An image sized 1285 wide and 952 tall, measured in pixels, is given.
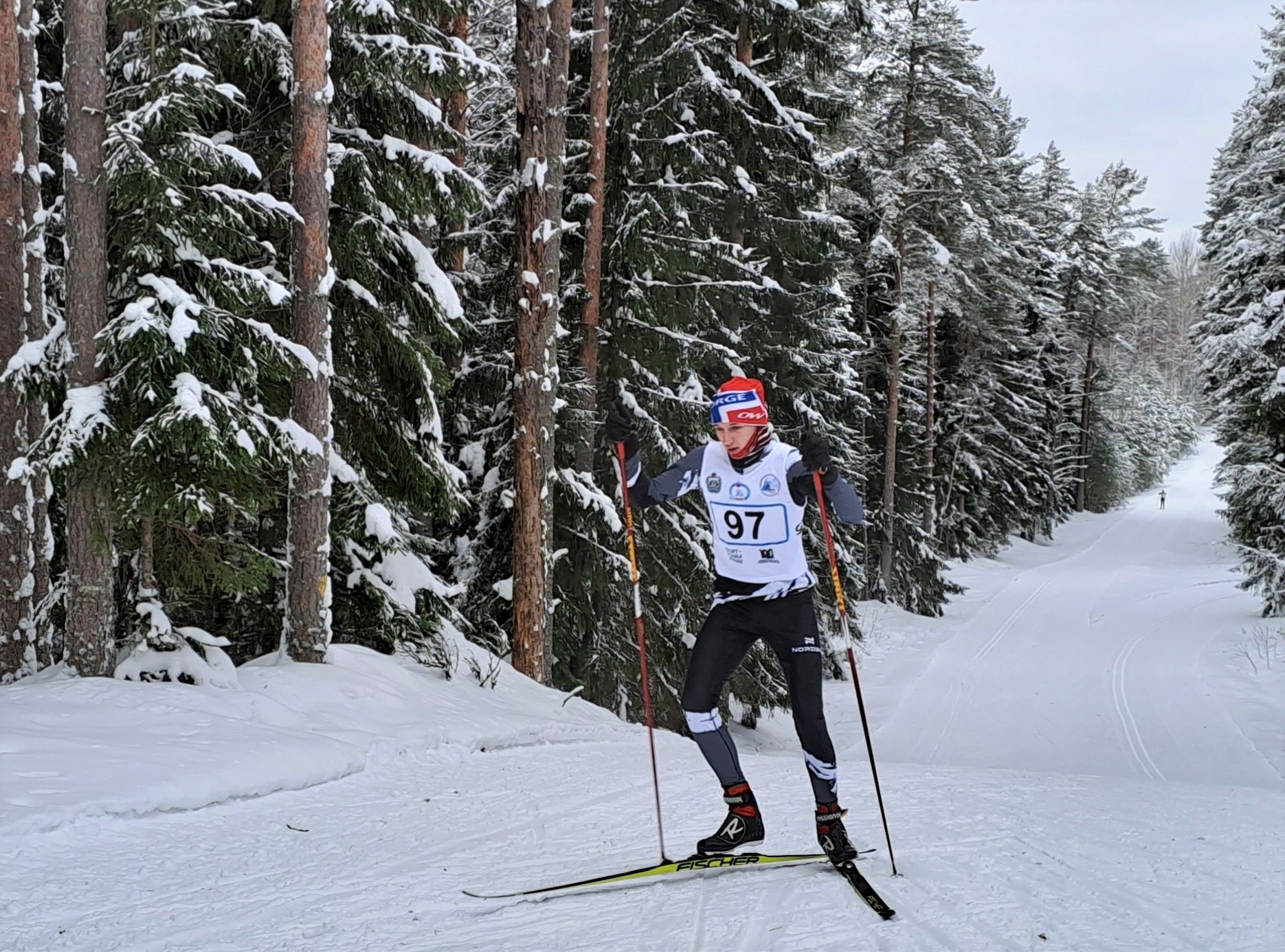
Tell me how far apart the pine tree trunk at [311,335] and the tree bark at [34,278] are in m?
1.86

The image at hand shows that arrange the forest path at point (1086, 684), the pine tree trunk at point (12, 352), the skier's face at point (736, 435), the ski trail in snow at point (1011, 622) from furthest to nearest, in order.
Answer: the ski trail in snow at point (1011, 622), the forest path at point (1086, 684), the pine tree trunk at point (12, 352), the skier's face at point (736, 435)

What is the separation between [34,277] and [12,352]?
2.92 ft

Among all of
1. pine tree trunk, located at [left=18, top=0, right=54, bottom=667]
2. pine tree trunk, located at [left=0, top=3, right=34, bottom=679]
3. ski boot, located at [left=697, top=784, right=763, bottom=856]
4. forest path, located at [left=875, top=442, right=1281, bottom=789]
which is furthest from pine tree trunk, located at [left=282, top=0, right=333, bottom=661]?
forest path, located at [left=875, top=442, right=1281, bottom=789]

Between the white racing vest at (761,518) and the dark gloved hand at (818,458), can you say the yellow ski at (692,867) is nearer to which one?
the white racing vest at (761,518)

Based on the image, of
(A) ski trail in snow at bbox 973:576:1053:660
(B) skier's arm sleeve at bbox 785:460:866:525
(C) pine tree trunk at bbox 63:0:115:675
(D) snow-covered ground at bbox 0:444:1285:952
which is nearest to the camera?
(D) snow-covered ground at bbox 0:444:1285:952

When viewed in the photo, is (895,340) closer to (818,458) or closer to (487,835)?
(818,458)

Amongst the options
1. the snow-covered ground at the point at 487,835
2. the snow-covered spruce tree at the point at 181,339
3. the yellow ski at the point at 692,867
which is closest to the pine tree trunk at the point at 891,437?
the snow-covered ground at the point at 487,835

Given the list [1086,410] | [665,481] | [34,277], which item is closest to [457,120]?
[34,277]

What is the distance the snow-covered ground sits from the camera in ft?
12.7

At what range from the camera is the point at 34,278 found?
774 centimetres

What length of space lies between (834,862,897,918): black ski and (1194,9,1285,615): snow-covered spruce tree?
1780 cm

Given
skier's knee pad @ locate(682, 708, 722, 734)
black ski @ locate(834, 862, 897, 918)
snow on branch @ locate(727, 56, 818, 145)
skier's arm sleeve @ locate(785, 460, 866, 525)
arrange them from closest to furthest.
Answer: black ski @ locate(834, 862, 897, 918), skier's arm sleeve @ locate(785, 460, 866, 525), skier's knee pad @ locate(682, 708, 722, 734), snow on branch @ locate(727, 56, 818, 145)

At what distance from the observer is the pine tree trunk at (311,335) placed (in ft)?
26.2

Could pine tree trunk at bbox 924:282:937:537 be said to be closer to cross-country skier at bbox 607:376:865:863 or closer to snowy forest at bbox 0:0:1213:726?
snowy forest at bbox 0:0:1213:726
